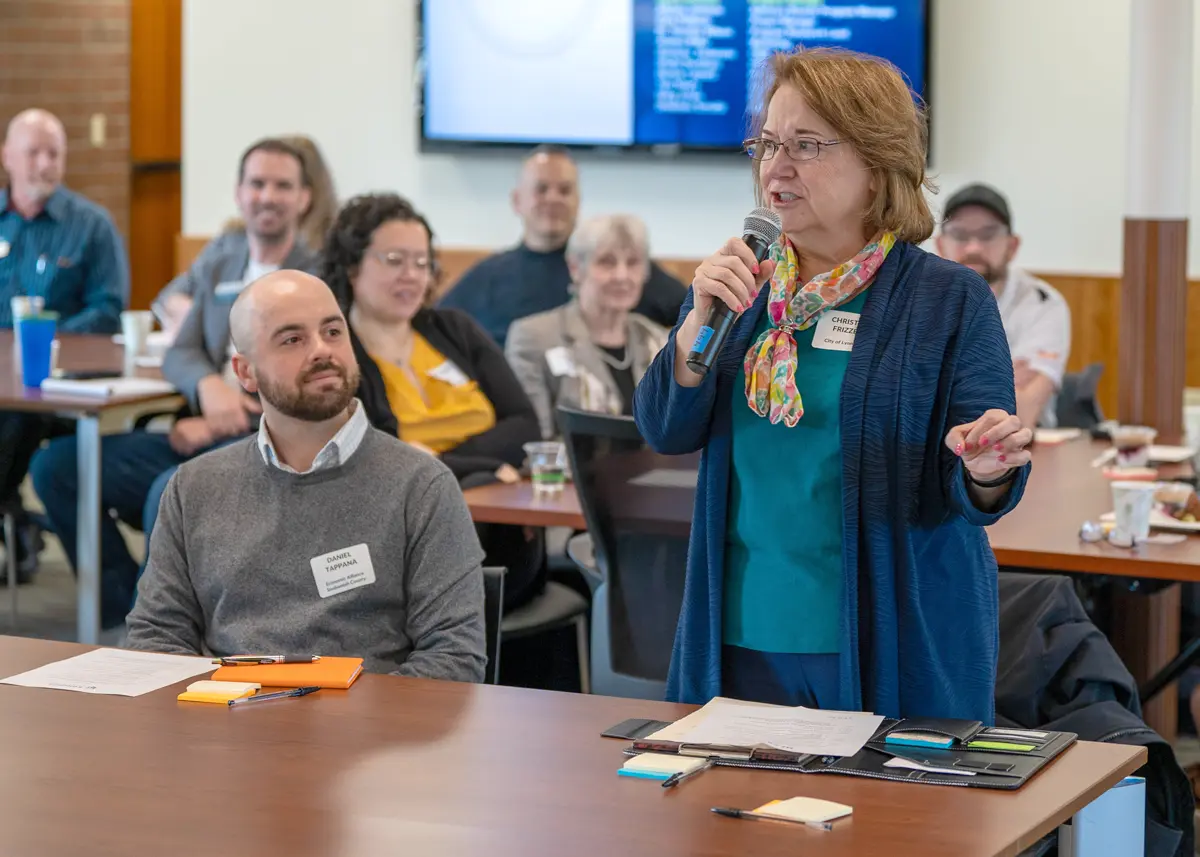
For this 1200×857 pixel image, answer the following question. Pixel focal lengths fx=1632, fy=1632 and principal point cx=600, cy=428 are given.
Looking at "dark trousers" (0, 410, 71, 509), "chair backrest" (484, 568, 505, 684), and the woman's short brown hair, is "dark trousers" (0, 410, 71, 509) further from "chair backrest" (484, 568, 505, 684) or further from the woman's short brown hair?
the woman's short brown hair

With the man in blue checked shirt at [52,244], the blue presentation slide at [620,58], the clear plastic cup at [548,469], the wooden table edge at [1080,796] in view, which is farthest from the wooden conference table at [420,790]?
the blue presentation slide at [620,58]

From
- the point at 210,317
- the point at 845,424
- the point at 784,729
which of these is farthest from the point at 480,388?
the point at 784,729

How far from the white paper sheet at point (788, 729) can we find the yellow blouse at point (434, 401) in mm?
2122

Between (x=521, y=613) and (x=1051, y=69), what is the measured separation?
4272mm

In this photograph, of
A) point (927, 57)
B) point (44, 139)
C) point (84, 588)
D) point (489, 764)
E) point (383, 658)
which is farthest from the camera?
point (927, 57)

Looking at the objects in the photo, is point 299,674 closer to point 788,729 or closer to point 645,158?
point 788,729

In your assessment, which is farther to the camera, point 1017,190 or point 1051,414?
point 1017,190

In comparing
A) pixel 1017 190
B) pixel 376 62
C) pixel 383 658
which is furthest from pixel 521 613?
pixel 376 62

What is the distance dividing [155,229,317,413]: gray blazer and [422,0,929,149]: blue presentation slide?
8.32 ft

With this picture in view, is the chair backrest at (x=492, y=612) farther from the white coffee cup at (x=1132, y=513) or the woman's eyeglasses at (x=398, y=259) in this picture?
the woman's eyeglasses at (x=398, y=259)

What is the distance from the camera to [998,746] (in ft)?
6.31

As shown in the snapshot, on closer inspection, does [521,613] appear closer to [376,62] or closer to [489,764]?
[489,764]

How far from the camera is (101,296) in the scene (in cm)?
659

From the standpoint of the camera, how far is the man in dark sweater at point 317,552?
8.61 feet
